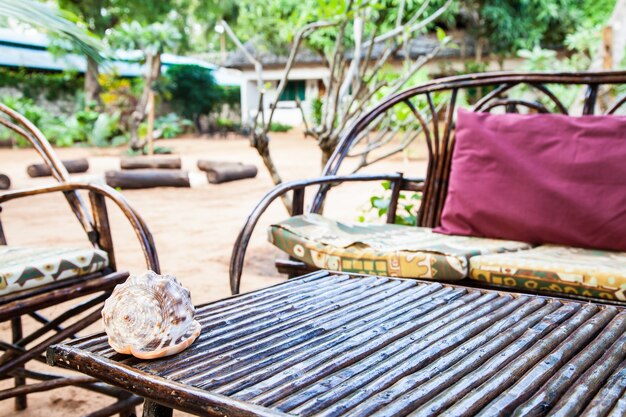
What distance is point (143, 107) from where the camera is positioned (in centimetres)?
1265

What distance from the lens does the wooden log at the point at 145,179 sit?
7.10 meters

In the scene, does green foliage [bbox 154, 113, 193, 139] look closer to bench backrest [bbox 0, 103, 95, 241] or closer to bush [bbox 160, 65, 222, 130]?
bush [bbox 160, 65, 222, 130]

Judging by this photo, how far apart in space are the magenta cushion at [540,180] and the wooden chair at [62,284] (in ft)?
3.71

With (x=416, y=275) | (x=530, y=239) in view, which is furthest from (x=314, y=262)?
(x=530, y=239)

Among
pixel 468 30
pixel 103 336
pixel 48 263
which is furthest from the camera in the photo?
pixel 468 30

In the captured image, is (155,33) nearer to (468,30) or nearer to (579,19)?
(468,30)

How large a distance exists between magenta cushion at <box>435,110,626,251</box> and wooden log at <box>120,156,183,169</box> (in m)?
6.44

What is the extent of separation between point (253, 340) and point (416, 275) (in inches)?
31.8

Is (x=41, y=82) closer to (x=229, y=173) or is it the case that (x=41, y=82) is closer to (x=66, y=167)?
(x=66, y=167)

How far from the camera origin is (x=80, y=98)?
17.4 metres

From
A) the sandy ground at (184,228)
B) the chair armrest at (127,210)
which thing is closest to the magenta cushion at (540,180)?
the chair armrest at (127,210)

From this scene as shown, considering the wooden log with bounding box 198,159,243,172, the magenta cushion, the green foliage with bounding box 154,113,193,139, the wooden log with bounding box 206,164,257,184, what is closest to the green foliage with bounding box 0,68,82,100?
the green foliage with bounding box 154,113,193,139

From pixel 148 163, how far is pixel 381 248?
6710 millimetres

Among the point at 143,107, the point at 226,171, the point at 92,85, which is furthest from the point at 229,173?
the point at 92,85
